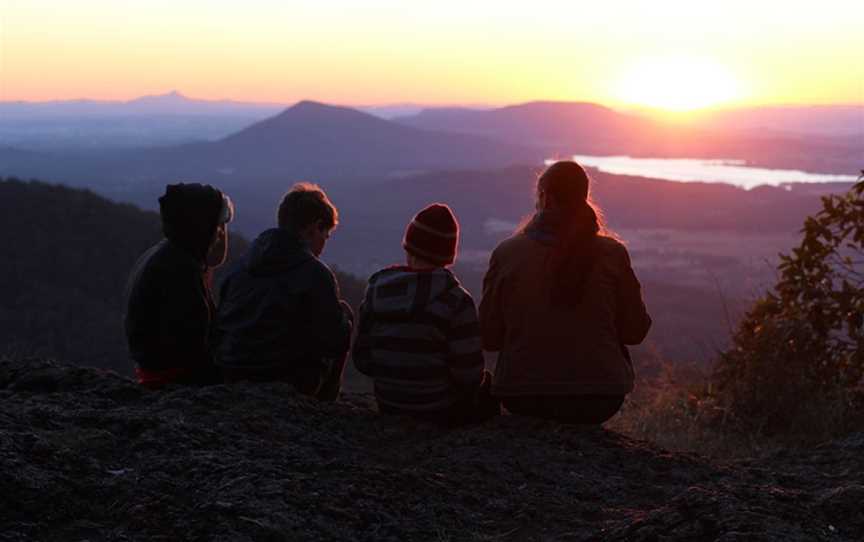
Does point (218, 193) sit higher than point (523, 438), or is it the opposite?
point (218, 193)

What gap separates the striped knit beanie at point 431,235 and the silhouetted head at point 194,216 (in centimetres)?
104

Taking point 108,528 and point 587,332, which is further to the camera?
point 587,332

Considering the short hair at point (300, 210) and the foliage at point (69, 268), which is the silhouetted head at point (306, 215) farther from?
the foliage at point (69, 268)

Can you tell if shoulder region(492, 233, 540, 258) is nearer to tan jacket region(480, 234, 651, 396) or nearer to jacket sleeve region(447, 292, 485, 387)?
tan jacket region(480, 234, 651, 396)

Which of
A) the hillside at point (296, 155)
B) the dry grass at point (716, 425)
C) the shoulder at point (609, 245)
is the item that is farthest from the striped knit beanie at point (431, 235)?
the hillside at point (296, 155)

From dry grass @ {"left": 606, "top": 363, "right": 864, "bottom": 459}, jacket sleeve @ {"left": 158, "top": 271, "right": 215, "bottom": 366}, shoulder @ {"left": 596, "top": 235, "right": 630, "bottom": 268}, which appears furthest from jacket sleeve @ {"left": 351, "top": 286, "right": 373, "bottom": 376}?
dry grass @ {"left": 606, "top": 363, "right": 864, "bottom": 459}

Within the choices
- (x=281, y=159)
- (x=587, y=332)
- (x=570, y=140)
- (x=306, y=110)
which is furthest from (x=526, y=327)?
(x=306, y=110)

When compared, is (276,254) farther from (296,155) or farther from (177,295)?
(296,155)

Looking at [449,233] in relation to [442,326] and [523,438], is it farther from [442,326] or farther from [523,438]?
[523,438]

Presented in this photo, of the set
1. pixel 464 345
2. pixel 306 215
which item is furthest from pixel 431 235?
pixel 306 215

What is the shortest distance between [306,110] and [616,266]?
187 meters

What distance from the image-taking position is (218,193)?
14.3ft

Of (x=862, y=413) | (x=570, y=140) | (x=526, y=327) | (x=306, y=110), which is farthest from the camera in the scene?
(x=306, y=110)

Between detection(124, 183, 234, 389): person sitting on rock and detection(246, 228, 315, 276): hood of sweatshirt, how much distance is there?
0.29 metres
